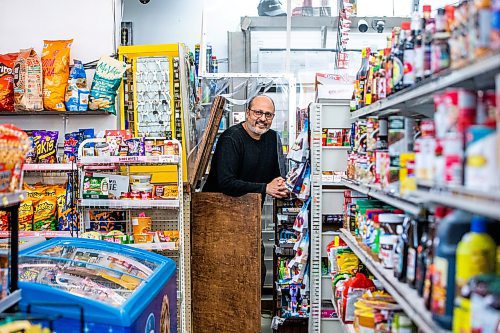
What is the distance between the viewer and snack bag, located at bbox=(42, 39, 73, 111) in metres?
5.31

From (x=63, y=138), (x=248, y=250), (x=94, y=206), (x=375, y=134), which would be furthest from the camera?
(x=63, y=138)

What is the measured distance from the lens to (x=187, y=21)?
8.16 metres

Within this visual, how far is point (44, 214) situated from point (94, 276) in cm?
182

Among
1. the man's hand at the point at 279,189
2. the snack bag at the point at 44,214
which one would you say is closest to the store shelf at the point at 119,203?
the snack bag at the point at 44,214

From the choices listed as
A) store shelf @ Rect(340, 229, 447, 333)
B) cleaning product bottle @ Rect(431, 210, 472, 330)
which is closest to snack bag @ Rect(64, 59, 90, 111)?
store shelf @ Rect(340, 229, 447, 333)

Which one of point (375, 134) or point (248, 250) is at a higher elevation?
point (375, 134)

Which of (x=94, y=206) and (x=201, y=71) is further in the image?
(x=201, y=71)

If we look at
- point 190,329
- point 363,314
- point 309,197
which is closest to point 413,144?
point 363,314

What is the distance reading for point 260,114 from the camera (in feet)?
18.2

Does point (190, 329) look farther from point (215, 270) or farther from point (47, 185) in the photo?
point (47, 185)

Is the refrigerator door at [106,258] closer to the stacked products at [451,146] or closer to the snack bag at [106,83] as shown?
the stacked products at [451,146]

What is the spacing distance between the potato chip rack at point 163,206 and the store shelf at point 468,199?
288cm

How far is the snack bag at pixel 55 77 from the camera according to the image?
5312 mm

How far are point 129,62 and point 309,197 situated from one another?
1936mm
